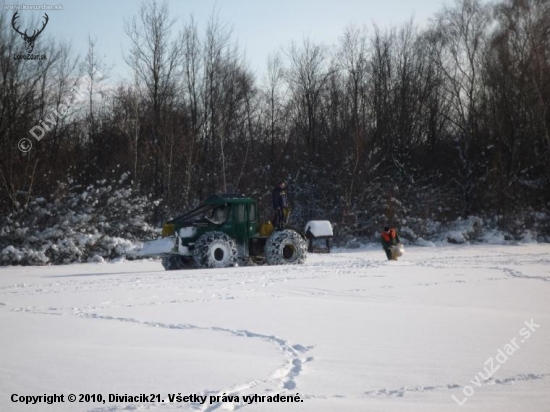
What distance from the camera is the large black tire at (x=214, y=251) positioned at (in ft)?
50.0

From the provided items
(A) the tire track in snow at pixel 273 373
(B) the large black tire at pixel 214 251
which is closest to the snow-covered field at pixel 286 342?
(A) the tire track in snow at pixel 273 373

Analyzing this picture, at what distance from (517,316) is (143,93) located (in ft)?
76.8

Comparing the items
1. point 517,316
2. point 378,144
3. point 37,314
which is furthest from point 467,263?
point 378,144

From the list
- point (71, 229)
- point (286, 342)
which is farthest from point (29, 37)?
point (286, 342)

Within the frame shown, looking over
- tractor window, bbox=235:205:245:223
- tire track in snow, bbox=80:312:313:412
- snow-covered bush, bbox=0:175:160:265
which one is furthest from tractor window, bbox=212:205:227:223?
tire track in snow, bbox=80:312:313:412

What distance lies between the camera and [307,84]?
3516 centimetres

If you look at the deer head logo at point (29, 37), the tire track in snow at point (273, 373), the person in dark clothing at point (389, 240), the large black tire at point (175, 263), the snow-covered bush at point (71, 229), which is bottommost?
the tire track in snow at point (273, 373)

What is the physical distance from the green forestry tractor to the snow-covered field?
2.52m

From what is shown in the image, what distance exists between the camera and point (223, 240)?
50.6 ft

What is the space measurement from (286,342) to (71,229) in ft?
45.9

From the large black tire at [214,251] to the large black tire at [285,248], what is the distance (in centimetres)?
111

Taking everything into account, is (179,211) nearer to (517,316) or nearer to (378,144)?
(378,144)

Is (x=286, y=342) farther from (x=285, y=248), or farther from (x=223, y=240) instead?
(x=285, y=248)

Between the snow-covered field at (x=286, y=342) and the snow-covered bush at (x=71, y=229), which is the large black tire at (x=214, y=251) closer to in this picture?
the snow-covered field at (x=286, y=342)
